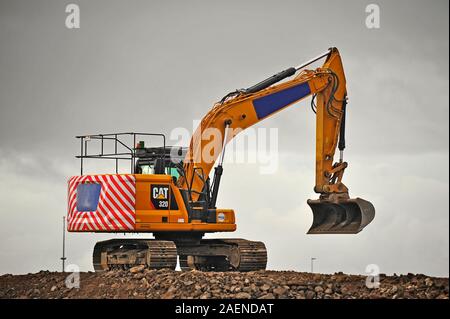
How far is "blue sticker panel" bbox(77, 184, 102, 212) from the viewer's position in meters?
24.6

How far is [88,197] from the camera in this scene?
24.8 metres

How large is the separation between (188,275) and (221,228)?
12.1 feet

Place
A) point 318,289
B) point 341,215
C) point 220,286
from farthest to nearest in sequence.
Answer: point 341,215 < point 220,286 < point 318,289

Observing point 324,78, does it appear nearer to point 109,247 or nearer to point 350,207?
point 350,207

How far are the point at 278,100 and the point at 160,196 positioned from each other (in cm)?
436

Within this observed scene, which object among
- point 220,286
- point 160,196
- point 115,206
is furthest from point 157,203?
point 220,286

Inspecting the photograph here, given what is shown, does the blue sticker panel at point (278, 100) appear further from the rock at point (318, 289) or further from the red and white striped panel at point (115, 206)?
the rock at point (318, 289)

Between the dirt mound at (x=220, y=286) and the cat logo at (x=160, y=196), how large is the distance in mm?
2136

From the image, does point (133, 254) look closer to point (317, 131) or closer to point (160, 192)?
point (160, 192)

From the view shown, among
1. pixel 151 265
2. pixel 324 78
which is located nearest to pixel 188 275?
pixel 151 265

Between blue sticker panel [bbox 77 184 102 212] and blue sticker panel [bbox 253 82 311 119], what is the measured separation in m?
4.99

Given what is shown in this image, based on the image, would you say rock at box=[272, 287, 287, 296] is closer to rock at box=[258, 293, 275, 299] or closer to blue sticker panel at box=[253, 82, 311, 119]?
rock at box=[258, 293, 275, 299]

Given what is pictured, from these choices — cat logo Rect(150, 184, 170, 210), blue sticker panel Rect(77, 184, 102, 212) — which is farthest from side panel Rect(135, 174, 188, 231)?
blue sticker panel Rect(77, 184, 102, 212)

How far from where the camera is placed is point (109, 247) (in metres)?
26.4
